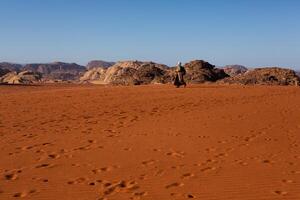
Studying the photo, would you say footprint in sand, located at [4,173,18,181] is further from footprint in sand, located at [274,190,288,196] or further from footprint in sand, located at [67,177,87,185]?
footprint in sand, located at [274,190,288,196]

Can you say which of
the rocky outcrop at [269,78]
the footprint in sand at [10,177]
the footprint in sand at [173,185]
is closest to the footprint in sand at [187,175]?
the footprint in sand at [173,185]

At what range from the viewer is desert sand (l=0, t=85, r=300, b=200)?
6898 millimetres

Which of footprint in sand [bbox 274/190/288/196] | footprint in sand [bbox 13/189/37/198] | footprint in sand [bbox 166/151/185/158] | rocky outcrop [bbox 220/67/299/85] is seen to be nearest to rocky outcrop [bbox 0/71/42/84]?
rocky outcrop [bbox 220/67/299/85]

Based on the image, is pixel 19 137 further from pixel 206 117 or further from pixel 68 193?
pixel 206 117

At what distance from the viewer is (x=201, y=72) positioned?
124 ft

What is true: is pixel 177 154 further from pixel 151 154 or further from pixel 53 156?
pixel 53 156

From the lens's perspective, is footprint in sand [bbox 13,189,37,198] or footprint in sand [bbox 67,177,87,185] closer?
footprint in sand [bbox 13,189,37,198]

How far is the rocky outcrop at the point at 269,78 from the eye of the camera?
36125mm

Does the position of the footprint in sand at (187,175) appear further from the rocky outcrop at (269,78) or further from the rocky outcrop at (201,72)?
the rocky outcrop at (269,78)

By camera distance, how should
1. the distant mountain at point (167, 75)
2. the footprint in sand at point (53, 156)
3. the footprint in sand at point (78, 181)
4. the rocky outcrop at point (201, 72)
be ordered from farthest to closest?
the distant mountain at point (167, 75) → the rocky outcrop at point (201, 72) → the footprint in sand at point (53, 156) → the footprint in sand at point (78, 181)

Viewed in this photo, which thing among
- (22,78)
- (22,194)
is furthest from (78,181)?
(22,78)

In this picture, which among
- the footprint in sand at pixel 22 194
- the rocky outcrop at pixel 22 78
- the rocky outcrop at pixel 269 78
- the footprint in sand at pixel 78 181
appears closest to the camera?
the footprint in sand at pixel 22 194

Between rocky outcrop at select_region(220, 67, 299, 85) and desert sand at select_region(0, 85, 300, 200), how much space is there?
65.7 ft

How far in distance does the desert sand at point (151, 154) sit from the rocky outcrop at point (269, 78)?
20.0m
